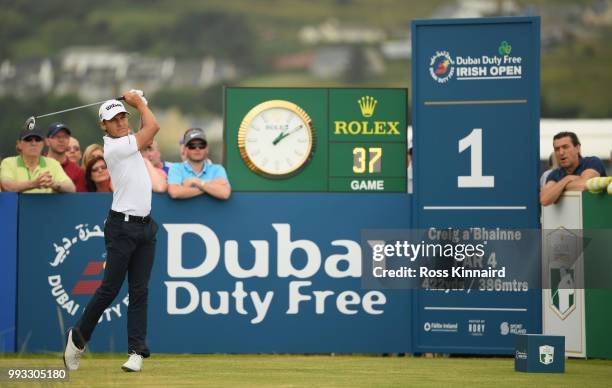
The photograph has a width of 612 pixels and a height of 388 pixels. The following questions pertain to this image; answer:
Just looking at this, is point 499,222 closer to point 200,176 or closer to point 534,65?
point 534,65

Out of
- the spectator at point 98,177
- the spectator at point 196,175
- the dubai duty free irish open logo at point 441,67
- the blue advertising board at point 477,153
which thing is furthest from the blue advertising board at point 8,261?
the dubai duty free irish open logo at point 441,67

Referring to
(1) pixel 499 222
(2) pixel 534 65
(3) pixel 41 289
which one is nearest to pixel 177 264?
(3) pixel 41 289

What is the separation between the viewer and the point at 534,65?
11344 millimetres

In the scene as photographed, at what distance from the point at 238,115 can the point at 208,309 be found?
1.88 meters

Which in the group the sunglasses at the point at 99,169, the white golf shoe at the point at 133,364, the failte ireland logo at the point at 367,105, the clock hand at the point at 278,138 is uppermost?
the failte ireland logo at the point at 367,105

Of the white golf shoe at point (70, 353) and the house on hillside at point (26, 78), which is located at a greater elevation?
the house on hillside at point (26, 78)

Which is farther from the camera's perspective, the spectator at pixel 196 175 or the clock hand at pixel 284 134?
the clock hand at pixel 284 134

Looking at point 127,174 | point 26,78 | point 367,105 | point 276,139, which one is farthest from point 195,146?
point 26,78

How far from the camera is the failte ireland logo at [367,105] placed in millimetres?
11922

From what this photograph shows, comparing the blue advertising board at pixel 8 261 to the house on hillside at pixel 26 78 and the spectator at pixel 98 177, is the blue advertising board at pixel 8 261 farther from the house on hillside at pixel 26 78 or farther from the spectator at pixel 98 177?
the house on hillside at pixel 26 78

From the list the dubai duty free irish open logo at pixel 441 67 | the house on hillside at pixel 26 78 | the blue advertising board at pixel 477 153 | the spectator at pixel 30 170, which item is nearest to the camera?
the blue advertising board at pixel 477 153

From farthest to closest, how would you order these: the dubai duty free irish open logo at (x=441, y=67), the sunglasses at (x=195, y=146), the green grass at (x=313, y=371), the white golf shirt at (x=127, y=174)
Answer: the sunglasses at (x=195, y=146) < the dubai duty free irish open logo at (x=441, y=67) < the white golf shirt at (x=127, y=174) < the green grass at (x=313, y=371)

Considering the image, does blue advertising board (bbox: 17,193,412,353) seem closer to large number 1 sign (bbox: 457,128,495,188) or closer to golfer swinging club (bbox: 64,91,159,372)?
large number 1 sign (bbox: 457,128,495,188)

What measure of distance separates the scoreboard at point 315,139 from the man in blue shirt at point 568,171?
1410mm
